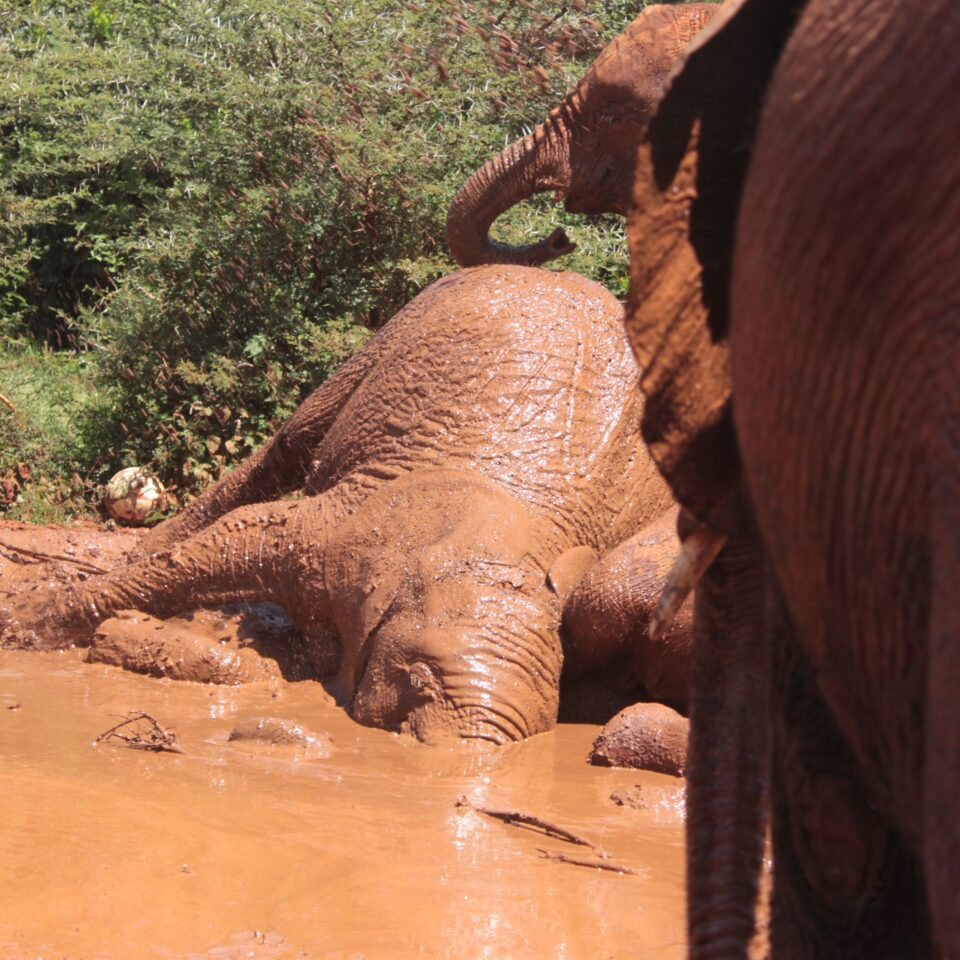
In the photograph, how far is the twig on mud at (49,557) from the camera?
23.4ft

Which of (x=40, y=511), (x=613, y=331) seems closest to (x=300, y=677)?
Answer: (x=613, y=331)

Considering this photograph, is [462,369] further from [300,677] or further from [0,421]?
[0,421]

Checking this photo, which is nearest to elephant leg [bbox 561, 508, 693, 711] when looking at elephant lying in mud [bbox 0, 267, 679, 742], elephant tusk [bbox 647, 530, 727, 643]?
elephant lying in mud [bbox 0, 267, 679, 742]

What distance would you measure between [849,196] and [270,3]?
360 inches

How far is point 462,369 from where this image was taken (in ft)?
19.6

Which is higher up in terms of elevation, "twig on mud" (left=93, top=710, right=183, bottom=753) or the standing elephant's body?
"twig on mud" (left=93, top=710, right=183, bottom=753)

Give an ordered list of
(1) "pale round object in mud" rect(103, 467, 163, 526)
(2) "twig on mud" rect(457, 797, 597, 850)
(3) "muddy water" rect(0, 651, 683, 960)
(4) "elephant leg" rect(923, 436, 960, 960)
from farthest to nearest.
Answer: (1) "pale round object in mud" rect(103, 467, 163, 526)
(2) "twig on mud" rect(457, 797, 597, 850)
(3) "muddy water" rect(0, 651, 683, 960)
(4) "elephant leg" rect(923, 436, 960, 960)

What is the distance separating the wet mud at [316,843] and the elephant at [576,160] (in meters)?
2.36

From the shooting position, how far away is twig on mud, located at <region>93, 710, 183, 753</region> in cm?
457

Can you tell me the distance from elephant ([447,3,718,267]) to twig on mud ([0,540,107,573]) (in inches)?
89.8

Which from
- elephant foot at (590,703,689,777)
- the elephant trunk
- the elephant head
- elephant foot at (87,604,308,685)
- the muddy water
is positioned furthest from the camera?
the elephant trunk

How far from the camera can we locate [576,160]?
6539 mm

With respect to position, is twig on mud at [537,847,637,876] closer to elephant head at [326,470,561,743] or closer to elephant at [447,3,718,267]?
elephant head at [326,470,561,743]

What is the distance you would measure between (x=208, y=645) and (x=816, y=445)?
4.85 meters
